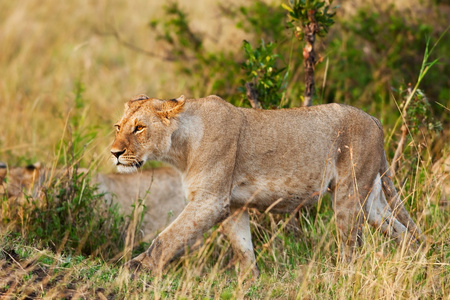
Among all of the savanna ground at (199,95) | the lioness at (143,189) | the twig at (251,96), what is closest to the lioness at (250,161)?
the savanna ground at (199,95)

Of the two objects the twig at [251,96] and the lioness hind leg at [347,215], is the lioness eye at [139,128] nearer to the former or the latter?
the lioness hind leg at [347,215]

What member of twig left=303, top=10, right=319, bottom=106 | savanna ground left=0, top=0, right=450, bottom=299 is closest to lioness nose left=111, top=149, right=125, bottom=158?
savanna ground left=0, top=0, right=450, bottom=299

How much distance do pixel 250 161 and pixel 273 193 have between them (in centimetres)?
26

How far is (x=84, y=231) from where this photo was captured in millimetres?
5262

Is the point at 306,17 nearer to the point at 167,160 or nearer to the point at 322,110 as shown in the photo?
the point at 322,110

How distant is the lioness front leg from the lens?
13.9 ft

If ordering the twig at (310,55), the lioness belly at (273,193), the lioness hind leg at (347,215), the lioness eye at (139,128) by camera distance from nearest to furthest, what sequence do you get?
the lioness eye at (139,128) < the lioness belly at (273,193) < the lioness hind leg at (347,215) < the twig at (310,55)

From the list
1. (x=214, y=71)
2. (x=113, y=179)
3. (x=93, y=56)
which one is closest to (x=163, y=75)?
(x=93, y=56)

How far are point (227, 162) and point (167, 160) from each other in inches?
16.6

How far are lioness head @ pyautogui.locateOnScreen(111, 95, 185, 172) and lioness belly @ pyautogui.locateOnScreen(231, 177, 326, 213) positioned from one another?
58 centimetres

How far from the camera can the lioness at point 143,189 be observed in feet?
19.4

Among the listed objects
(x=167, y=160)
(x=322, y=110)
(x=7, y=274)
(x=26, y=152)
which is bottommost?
(x=26, y=152)

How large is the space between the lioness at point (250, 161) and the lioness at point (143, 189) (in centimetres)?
152

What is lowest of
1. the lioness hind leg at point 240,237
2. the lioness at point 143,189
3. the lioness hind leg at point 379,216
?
the lioness at point 143,189
